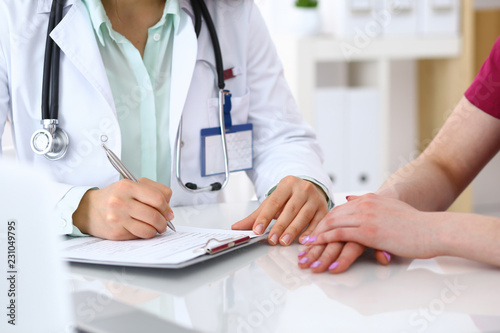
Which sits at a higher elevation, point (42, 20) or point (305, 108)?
point (42, 20)

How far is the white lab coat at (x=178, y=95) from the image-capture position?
1095mm

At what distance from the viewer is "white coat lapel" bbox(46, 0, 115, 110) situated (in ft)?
3.56

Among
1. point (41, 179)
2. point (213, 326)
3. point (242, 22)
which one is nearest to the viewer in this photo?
point (41, 179)

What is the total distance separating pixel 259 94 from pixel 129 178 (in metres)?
0.51

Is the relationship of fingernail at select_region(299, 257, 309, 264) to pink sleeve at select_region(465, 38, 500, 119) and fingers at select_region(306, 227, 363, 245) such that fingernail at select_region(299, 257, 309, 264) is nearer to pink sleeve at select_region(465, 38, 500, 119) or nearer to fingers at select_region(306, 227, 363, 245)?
fingers at select_region(306, 227, 363, 245)

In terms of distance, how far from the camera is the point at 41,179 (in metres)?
0.31

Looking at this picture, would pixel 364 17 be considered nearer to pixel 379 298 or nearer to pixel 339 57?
pixel 339 57

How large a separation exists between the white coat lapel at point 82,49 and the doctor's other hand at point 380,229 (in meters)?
0.52

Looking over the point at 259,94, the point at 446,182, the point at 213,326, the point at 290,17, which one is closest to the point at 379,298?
the point at 213,326

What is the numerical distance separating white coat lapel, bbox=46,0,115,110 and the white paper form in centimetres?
34

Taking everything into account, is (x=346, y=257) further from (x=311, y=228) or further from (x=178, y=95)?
(x=178, y=95)

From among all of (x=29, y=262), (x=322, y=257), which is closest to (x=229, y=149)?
(x=322, y=257)

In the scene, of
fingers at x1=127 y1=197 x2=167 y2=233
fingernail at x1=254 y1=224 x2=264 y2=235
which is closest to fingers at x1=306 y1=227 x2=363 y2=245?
fingernail at x1=254 y1=224 x2=264 y2=235

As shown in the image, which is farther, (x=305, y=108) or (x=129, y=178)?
(x=305, y=108)
